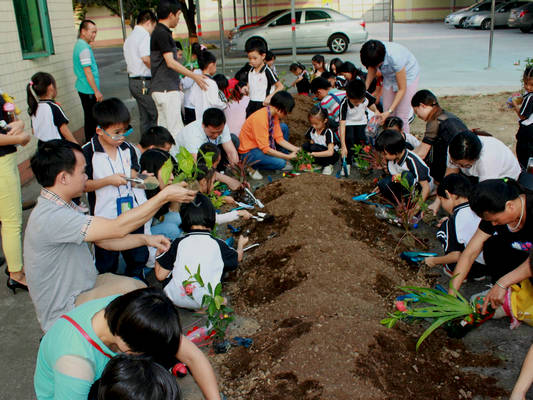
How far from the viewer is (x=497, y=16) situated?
25.7 m

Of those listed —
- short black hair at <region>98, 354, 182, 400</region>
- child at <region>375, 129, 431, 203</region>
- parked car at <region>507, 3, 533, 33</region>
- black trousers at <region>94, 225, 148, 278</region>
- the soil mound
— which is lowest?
the soil mound

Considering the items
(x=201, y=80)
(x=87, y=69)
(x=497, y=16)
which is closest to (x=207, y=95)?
(x=201, y=80)

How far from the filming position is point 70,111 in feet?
27.9

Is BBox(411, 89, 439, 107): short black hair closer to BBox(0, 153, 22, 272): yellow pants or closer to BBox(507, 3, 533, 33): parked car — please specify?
BBox(0, 153, 22, 272): yellow pants

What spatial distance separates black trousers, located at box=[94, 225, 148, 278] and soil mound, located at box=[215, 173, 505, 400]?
30.0 inches

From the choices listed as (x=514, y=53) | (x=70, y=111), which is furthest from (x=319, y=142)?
(x=514, y=53)

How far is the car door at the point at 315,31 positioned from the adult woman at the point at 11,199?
16.4 m

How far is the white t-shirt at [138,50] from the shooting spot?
6.54 meters

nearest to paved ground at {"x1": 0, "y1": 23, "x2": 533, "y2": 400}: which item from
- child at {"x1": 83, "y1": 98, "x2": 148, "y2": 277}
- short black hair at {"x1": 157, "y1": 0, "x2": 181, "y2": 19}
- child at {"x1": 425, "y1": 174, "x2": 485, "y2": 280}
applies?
child at {"x1": 425, "y1": 174, "x2": 485, "y2": 280}

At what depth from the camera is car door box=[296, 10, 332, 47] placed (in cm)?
1884

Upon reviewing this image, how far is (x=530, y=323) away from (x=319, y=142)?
4243 millimetres

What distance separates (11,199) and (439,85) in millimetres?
10513

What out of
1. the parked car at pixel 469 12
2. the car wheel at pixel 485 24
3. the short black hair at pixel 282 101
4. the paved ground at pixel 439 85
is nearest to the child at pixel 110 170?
the paved ground at pixel 439 85

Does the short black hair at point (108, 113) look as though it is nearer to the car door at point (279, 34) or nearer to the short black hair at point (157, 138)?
the short black hair at point (157, 138)
